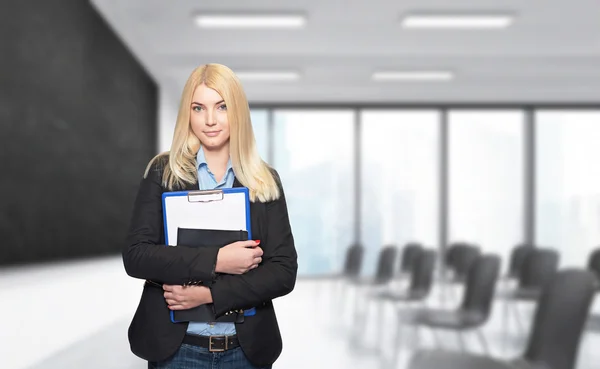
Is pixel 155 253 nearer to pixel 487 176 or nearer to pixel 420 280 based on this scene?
pixel 420 280

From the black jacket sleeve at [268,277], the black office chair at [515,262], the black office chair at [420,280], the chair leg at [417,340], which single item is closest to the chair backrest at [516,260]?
the black office chair at [515,262]

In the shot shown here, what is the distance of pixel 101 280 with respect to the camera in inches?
143

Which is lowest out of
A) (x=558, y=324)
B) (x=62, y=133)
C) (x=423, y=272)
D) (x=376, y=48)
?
(x=423, y=272)

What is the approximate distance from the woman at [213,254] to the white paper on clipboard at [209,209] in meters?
0.04

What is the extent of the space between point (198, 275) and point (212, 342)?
152 mm

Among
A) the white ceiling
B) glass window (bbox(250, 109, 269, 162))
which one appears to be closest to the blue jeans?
the white ceiling

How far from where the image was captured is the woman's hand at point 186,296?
102 centimetres

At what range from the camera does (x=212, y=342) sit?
3.53ft

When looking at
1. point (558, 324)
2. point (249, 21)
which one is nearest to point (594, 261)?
point (558, 324)

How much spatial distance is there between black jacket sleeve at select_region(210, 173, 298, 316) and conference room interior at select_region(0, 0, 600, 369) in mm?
1093

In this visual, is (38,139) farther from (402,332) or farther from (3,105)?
(402,332)

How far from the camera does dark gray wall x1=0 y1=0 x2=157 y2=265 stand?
3340 millimetres

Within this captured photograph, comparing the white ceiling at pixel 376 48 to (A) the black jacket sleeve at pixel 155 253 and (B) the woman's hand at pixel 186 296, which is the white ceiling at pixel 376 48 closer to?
(A) the black jacket sleeve at pixel 155 253

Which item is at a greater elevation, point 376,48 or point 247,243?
point 376,48
